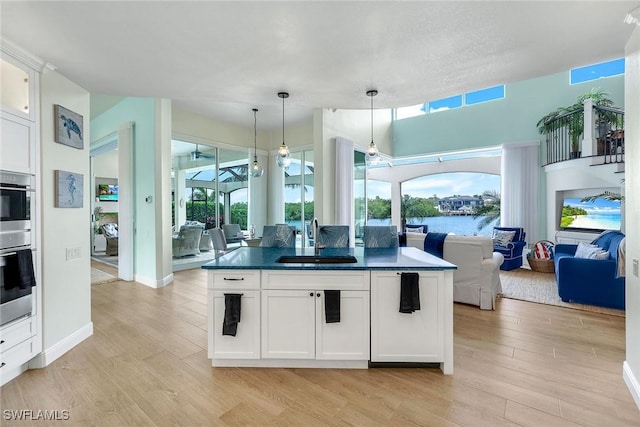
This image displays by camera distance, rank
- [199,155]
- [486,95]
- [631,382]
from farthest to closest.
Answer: [486,95] → [199,155] → [631,382]

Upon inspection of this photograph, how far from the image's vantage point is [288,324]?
2.43 metres

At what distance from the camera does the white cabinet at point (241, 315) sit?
2426 mm

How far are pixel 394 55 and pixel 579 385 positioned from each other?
2.95 m

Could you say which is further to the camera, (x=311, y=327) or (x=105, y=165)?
(x=105, y=165)

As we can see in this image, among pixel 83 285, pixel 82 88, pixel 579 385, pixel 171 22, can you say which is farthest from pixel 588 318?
pixel 82 88

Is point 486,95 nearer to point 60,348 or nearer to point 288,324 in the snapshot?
point 288,324

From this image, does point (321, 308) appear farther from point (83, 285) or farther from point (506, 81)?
point (506, 81)

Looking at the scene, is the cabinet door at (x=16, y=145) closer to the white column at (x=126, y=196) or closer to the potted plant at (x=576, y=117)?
the white column at (x=126, y=196)

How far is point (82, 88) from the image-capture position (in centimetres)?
299

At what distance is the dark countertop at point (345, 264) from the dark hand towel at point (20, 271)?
1.35 meters

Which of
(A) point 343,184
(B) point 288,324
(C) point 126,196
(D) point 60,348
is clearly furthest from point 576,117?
(C) point 126,196

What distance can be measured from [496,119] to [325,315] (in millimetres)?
7292

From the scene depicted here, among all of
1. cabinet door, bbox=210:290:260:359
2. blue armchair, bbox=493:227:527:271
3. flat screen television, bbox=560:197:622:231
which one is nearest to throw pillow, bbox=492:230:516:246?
blue armchair, bbox=493:227:527:271

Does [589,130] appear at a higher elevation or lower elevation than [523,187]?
higher
